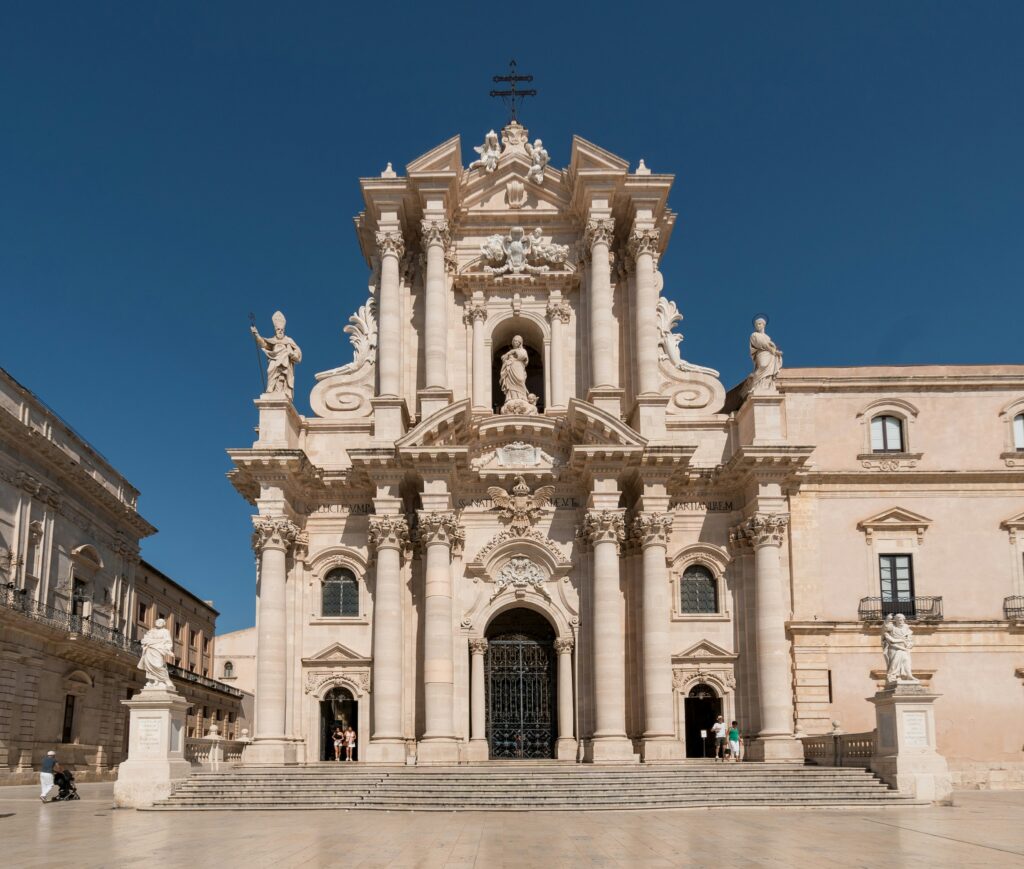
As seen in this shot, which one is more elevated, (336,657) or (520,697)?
(336,657)

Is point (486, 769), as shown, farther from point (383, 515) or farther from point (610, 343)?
point (610, 343)

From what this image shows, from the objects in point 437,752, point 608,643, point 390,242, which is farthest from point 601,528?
point 390,242

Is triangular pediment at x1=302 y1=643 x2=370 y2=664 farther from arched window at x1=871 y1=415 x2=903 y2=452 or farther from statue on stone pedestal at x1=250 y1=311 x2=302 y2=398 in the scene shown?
arched window at x1=871 y1=415 x2=903 y2=452

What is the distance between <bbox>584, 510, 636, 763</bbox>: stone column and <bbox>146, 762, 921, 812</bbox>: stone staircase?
354 centimetres

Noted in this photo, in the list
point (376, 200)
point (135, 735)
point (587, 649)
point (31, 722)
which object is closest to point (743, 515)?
point (587, 649)

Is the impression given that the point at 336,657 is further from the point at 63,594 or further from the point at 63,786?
the point at 63,594

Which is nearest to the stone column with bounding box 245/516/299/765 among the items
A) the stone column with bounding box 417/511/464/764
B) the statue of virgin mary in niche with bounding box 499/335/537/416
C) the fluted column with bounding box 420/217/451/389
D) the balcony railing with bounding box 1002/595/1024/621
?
the stone column with bounding box 417/511/464/764

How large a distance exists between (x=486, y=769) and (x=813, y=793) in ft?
23.5

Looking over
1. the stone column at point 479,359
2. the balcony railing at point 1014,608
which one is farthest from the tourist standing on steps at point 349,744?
the balcony railing at point 1014,608

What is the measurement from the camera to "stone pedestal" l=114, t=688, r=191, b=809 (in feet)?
78.1

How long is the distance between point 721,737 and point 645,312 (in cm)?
1240

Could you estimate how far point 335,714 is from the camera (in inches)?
1262

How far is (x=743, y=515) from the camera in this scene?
3266cm

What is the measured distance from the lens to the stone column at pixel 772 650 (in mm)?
29875
